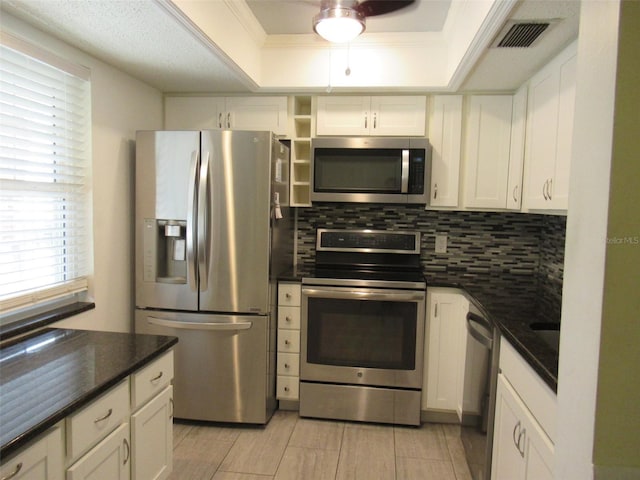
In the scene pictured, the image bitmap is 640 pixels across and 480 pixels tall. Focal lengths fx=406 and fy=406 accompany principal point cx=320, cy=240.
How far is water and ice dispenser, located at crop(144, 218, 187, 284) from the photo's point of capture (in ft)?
8.04

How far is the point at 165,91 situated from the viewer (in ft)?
9.30

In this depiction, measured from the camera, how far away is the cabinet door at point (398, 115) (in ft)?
8.89

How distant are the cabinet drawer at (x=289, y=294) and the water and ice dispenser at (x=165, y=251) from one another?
602mm

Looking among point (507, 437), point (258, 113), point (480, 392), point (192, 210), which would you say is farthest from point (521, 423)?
point (258, 113)

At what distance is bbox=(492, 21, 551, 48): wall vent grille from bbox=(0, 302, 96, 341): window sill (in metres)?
2.33

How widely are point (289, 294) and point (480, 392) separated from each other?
1246mm

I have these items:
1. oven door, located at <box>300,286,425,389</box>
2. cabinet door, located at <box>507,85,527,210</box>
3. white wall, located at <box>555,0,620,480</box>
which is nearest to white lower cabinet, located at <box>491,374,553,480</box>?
white wall, located at <box>555,0,620,480</box>

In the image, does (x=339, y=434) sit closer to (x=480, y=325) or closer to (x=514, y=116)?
(x=480, y=325)

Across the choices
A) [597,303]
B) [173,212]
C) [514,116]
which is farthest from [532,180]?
[173,212]

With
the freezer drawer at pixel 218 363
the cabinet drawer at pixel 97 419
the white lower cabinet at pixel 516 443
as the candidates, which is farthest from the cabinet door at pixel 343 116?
the cabinet drawer at pixel 97 419

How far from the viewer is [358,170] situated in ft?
8.74

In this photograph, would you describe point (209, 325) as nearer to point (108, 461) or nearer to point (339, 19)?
point (108, 461)

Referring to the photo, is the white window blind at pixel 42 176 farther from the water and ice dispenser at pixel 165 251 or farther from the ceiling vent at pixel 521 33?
the ceiling vent at pixel 521 33

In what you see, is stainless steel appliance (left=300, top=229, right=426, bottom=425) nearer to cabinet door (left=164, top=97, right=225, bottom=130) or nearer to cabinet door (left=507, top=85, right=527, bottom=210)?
cabinet door (left=507, top=85, right=527, bottom=210)
